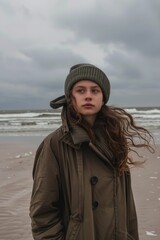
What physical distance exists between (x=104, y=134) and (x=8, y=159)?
33.0 ft

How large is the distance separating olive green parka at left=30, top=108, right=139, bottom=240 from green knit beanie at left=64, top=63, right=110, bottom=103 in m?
0.29

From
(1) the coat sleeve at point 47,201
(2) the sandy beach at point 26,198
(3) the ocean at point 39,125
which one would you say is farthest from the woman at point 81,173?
(3) the ocean at point 39,125

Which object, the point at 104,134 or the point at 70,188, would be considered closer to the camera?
the point at 70,188

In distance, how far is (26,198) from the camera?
6.82 meters

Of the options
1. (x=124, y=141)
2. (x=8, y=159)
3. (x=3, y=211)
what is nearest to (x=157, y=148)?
(x=8, y=159)

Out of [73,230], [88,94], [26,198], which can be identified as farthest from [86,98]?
[26,198]

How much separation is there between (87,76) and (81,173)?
2.05 ft

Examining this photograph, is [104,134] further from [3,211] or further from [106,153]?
[3,211]

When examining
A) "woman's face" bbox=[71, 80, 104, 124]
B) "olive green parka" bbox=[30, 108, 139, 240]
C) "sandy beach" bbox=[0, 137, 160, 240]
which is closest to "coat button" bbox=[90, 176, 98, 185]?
"olive green parka" bbox=[30, 108, 139, 240]

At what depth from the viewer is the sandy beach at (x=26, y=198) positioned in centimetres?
505

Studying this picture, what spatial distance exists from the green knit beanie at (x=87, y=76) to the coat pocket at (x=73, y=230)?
0.81 meters

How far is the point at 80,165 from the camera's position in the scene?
217cm

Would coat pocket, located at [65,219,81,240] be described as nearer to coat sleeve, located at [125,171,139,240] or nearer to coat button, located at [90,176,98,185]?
coat button, located at [90,176,98,185]

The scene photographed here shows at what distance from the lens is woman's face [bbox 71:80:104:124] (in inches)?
91.4
